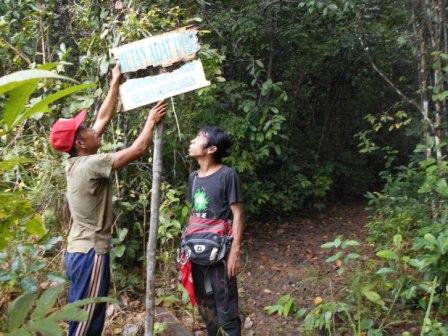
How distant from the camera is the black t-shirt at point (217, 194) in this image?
124 inches

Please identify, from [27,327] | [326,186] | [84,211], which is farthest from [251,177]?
[27,327]

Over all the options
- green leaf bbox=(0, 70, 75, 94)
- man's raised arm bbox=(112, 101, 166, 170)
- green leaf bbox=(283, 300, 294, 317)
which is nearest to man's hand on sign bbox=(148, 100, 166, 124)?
man's raised arm bbox=(112, 101, 166, 170)

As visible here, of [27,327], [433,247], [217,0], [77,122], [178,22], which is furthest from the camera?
[217,0]

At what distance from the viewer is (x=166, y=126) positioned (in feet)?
15.7

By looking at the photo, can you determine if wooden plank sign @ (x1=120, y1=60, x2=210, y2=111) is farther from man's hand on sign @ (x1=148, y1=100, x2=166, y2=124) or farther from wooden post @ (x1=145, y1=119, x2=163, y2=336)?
wooden post @ (x1=145, y1=119, x2=163, y2=336)

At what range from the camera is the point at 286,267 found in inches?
213

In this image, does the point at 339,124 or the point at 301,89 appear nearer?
the point at 301,89

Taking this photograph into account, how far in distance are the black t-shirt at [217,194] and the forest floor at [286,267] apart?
114cm

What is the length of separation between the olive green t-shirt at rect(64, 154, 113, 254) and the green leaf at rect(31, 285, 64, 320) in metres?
1.70

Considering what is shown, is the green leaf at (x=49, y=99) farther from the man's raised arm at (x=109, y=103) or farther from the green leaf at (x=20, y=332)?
the man's raised arm at (x=109, y=103)

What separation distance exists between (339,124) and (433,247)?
15.2 feet

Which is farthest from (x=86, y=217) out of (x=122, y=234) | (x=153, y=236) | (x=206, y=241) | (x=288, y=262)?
(x=288, y=262)

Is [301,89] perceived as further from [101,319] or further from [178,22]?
[101,319]

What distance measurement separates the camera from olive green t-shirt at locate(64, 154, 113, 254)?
2.72 metres
